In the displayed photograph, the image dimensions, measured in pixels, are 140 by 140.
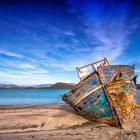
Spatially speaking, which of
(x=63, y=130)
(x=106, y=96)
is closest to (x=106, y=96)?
(x=106, y=96)

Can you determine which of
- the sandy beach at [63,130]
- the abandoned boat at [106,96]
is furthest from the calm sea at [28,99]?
the abandoned boat at [106,96]

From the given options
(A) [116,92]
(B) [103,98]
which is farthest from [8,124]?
(A) [116,92]

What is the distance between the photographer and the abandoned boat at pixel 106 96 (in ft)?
29.1

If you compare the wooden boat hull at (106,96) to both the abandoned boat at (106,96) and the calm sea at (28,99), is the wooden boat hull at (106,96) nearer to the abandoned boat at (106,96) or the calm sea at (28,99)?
the abandoned boat at (106,96)

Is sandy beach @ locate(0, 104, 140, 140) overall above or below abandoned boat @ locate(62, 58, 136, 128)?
below

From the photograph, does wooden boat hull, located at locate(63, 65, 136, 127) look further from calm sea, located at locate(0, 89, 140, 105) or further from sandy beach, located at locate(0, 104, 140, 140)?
calm sea, located at locate(0, 89, 140, 105)

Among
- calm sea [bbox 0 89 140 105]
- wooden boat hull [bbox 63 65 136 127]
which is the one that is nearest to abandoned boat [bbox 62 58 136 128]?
wooden boat hull [bbox 63 65 136 127]

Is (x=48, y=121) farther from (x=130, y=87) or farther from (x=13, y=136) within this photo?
(x=130, y=87)

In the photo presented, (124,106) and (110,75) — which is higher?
(110,75)

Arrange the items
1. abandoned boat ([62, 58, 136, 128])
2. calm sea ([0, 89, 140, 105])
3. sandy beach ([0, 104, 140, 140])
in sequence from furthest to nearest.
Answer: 1. calm sea ([0, 89, 140, 105])
2. abandoned boat ([62, 58, 136, 128])
3. sandy beach ([0, 104, 140, 140])

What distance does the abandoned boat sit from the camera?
8859 millimetres

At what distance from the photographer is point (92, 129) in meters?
8.44

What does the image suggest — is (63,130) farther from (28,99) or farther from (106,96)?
(28,99)

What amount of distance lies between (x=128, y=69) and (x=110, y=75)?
173 cm
